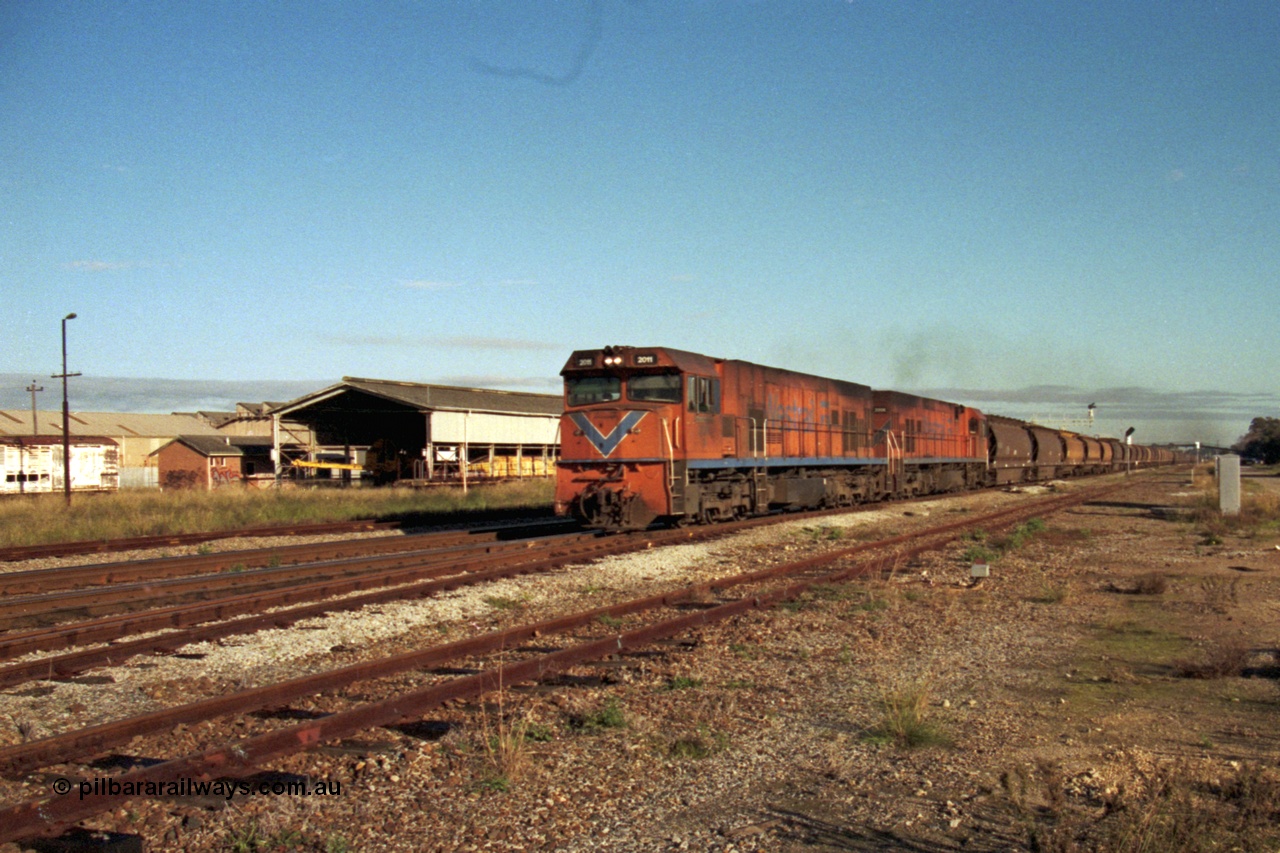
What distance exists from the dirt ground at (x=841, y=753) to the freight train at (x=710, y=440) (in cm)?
764

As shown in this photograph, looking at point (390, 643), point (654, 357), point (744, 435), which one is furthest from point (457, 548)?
point (390, 643)

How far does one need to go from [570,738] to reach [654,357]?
12.2 metres

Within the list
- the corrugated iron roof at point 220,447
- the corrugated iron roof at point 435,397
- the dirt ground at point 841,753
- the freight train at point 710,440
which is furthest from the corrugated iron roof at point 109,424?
the dirt ground at point 841,753

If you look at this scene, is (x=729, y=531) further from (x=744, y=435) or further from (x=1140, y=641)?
(x=1140, y=641)

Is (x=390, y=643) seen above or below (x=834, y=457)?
below

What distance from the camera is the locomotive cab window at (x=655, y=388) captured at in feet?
58.7

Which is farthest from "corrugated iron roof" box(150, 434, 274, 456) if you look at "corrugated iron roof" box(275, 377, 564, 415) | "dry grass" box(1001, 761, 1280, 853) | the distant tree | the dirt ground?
the distant tree

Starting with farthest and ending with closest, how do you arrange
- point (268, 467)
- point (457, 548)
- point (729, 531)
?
point (268, 467) → point (729, 531) → point (457, 548)

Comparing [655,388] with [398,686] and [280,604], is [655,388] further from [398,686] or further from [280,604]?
[398,686]

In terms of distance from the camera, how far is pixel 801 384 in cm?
2375

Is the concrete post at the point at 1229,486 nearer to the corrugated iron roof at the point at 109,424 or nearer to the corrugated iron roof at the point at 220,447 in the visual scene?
the corrugated iron roof at the point at 220,447

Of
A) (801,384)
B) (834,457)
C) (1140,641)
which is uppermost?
(801,384)

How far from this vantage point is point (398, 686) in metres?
7.34

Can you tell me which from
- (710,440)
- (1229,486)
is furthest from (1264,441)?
(710,440)
